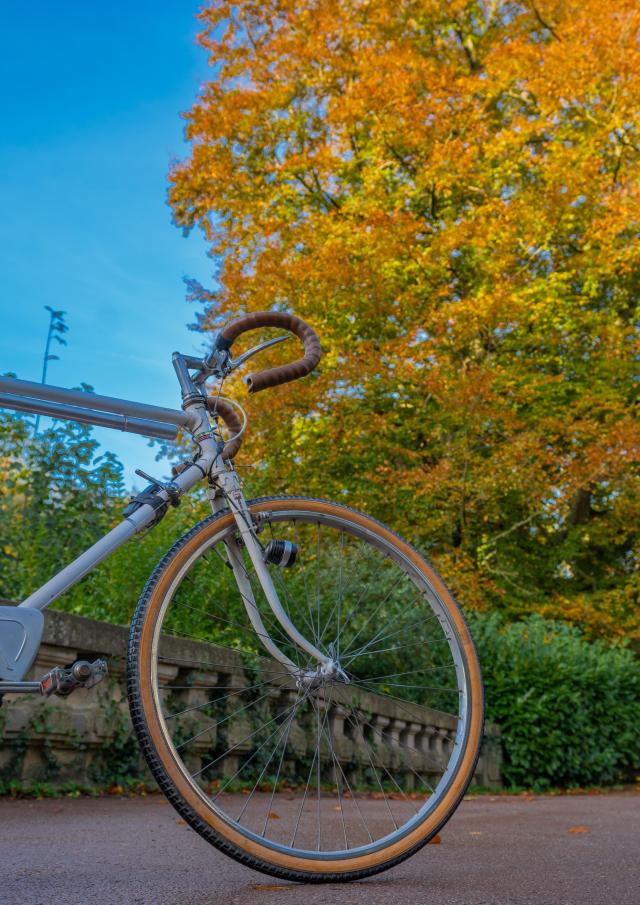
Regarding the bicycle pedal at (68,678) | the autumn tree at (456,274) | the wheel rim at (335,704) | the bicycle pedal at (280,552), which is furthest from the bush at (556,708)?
the bicycle pedal at (68,678)

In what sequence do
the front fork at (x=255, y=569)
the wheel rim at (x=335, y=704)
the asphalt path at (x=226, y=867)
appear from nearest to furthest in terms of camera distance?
1. the asphalt path at (x=226, y=867)
2. the wheel rim at (x=335, y=704)
3. the front fork at (x=255, y=569)

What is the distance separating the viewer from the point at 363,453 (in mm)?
13516

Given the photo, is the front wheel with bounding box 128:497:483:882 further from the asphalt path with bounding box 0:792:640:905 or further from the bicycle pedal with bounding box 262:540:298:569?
the asphalt path with bounding box 0:792:640:905

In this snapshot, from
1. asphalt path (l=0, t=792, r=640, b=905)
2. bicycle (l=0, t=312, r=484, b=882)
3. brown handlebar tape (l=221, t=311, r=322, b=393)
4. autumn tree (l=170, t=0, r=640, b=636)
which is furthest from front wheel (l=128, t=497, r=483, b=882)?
autumn tree (l=170, t=0, r=640, b=636)

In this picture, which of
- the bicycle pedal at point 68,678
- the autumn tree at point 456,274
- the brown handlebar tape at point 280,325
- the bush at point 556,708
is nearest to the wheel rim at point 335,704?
the bicycle pedal at point 68,678

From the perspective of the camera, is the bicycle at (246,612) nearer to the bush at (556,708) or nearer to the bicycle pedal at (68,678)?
the bicycle pedal at (68,678)

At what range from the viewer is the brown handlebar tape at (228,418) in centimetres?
245

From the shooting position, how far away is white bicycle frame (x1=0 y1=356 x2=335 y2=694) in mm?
2197

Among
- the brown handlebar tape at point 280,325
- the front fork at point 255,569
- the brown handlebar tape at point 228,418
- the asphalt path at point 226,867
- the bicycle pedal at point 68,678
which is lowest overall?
the asphalt path at point 226,867

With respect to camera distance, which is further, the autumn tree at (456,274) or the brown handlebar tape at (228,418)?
the autumn tree at (456,274)

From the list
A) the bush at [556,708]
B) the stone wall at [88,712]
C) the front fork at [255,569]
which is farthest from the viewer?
the bush at [556,708]

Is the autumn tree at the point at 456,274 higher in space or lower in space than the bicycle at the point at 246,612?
higher

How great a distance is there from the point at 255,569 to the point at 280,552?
0.28ft

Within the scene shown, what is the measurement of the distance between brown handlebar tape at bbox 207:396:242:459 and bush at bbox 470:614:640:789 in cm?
626
